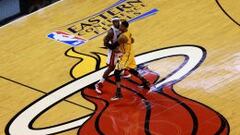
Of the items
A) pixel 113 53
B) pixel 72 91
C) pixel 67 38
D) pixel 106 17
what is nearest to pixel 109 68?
pixel 113 53

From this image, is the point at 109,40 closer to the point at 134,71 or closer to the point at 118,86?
the point at 134,71

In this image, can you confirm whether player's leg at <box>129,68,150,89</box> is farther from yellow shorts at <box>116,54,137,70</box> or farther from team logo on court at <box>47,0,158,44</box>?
team logo on court at <box>47,0,158,44</box>

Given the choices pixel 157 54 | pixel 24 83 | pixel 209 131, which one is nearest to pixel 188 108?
pixel 209 131

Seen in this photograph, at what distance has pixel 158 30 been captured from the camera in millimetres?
17172

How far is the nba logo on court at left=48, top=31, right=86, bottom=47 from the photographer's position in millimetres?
16906

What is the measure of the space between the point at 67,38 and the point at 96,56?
4.97 ft

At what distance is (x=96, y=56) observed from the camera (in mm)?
15969

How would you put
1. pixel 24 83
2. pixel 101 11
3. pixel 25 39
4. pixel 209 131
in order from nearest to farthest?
1. pixel 209 131
2. pixel 24 83
3. pixel 25 39
4. pixel 101 11

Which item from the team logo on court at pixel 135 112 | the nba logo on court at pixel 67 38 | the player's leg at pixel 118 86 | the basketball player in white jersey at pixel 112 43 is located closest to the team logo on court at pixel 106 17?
the nba logo on court at pixel 67 38

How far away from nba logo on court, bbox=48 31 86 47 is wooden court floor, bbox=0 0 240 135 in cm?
13

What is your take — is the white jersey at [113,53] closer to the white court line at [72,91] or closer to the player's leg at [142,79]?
the player's leg at [142,79]

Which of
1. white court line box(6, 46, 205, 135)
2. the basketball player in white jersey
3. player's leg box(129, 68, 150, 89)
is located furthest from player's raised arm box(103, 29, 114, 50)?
white court line box(6, 46, 205, 135)

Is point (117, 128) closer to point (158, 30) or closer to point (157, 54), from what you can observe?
point (157, 54)

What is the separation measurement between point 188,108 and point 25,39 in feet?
19.0
